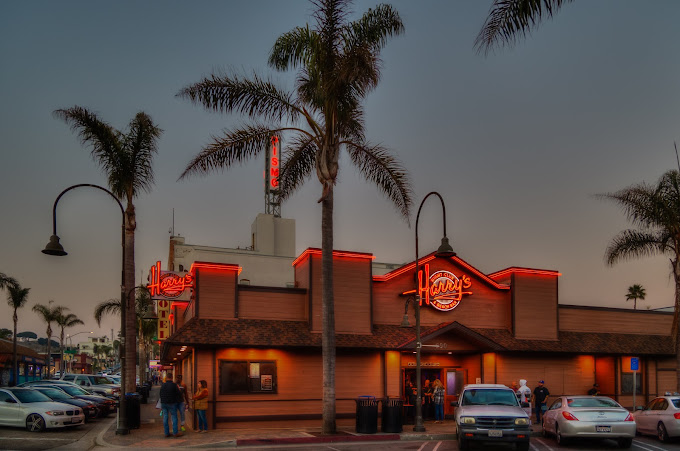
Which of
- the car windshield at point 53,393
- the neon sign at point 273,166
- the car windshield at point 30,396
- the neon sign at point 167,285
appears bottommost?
the car windshield at point 53,393

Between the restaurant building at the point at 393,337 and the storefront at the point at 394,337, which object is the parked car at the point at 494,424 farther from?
the restaurant building at the point at 393,337

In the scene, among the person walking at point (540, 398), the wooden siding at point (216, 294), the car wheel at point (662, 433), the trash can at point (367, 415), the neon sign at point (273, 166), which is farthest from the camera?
the neon sign at point (273, 166)

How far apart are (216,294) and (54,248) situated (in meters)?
6.96

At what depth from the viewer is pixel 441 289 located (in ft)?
91.9

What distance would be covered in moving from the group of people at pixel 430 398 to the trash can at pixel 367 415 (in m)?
4.05

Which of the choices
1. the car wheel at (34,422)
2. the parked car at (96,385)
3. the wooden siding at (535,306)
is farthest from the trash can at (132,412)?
the wooden siding at (535,306)

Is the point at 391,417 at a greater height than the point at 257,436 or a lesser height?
greater

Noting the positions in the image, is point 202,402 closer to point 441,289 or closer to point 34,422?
point 34,422

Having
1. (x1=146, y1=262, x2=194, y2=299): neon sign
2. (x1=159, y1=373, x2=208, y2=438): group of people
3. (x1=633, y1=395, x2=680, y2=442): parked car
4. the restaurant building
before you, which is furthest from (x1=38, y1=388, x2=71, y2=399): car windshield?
(x1=633, y1=395, x2=680, y2=442): parked car

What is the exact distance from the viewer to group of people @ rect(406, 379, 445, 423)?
25875 millimetres

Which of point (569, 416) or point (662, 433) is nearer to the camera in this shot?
point (569, 416)

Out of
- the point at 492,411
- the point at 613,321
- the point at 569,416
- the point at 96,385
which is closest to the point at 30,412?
the point at 492,411

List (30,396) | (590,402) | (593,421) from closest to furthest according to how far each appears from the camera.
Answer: (593,421)
(590,402)
(30,396)

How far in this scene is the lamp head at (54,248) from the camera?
18750mm
